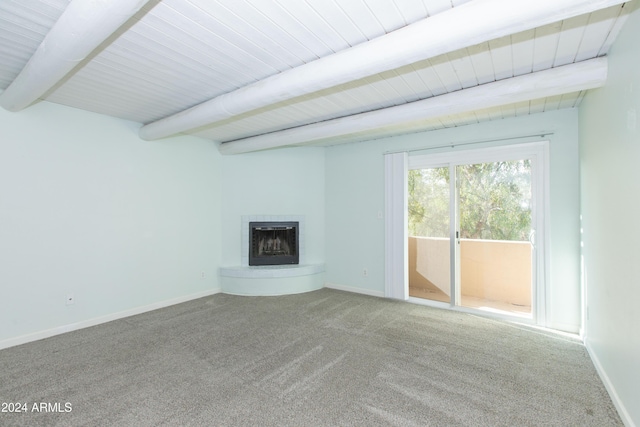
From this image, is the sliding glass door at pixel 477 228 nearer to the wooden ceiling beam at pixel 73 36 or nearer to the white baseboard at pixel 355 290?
the white baseboard at pixel 355 290

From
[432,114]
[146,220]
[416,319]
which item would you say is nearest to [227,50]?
[432,114]

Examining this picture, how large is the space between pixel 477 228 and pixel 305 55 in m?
3.05

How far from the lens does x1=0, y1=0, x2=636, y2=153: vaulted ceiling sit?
1622 mm

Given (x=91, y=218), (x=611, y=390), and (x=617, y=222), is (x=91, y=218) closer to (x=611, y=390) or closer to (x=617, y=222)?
(x=617, y=222)

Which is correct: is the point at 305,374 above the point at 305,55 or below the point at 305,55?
below

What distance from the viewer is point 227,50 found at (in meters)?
2.10

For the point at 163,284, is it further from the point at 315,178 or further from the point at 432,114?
the point at 432,114

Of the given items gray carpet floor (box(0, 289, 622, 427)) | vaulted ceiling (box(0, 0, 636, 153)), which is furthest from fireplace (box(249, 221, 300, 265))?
vaulted ceiling (box(0, 0, 636, 153))

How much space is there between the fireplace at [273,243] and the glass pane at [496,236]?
259 centimetres

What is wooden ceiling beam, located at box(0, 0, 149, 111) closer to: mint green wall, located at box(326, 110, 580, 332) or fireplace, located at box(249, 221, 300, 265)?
fireplace, located at box(249, 221, 300, 265)

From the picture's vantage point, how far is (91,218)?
11.2ft

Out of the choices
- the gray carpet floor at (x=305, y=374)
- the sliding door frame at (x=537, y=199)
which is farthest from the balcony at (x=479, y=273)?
the gray carpet floor at (x=305, y=374)

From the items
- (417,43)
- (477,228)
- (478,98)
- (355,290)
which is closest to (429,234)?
(477,228)

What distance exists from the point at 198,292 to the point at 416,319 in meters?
3.13
